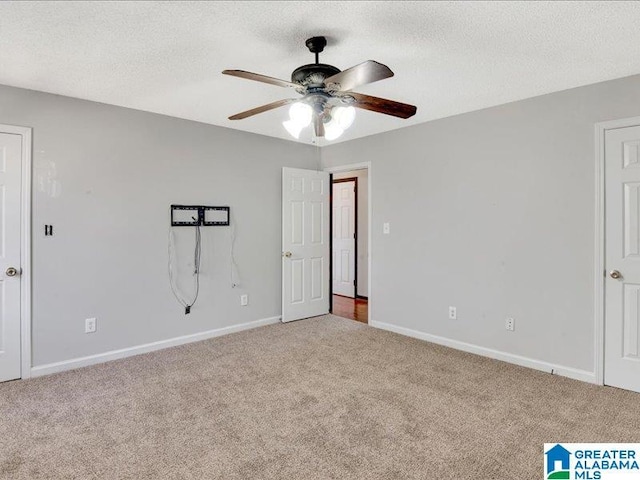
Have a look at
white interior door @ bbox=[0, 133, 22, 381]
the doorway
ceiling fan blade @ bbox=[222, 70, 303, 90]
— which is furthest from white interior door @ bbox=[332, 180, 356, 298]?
white interior door @ bbox=[0, 133, 22, 381]

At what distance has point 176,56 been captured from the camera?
2.43 meters

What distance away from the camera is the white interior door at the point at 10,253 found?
2975 millimetres

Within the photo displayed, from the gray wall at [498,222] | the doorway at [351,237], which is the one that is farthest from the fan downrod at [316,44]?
the doorway at [351,237]

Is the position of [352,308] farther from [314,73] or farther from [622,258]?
[314,73]

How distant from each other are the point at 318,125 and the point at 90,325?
2.71 meters

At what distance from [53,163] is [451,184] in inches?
143

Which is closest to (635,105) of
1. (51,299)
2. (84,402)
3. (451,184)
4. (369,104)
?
(451,184)

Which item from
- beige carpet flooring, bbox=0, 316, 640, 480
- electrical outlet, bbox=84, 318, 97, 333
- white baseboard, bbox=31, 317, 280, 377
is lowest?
beige carpet flooring, bbox=0, 316, 640, 480

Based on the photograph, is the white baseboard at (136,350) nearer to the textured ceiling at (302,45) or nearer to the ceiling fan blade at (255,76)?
the textured ceiling at (302,45)

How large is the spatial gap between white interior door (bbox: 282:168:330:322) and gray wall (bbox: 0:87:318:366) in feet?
1.05

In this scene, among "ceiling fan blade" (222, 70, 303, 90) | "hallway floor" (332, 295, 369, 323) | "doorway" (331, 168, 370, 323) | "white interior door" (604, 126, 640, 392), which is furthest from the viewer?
"doorway" (331, 168, 370, 323)

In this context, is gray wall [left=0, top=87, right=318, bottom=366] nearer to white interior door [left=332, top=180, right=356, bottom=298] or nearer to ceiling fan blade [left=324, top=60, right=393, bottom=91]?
white interior door [left=332, top=180, right=356, bottom=298]

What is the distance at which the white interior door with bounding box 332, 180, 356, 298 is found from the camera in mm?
6461

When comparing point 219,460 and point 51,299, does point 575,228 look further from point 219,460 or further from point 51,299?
point 51,299
